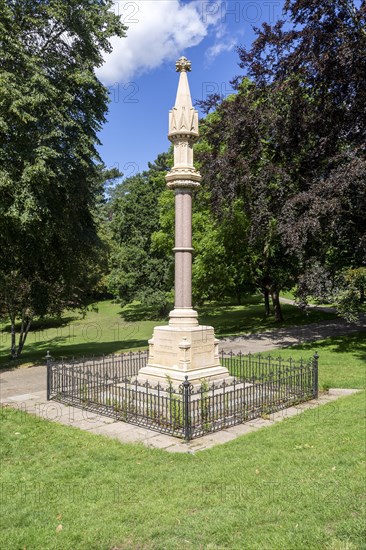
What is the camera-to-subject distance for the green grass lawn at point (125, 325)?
2786cm

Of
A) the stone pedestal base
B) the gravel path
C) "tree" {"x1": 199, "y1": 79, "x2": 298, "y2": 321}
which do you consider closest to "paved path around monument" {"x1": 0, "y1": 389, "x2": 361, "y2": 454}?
the stone pedestal base

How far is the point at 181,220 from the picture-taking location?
10375 mm

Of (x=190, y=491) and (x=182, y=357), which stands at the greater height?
(x=182, y=357)

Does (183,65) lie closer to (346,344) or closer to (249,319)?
(346,344)

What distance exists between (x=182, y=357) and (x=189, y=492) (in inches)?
179

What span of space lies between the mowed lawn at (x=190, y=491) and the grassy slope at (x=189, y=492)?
1 centimetres

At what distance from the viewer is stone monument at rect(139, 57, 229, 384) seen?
9.70 meters

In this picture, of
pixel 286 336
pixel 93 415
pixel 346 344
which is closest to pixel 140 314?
pixel 286 336

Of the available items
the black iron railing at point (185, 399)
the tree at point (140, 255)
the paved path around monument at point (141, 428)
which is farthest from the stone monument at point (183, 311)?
the tree at point (140, 255)

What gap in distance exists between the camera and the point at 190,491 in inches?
204

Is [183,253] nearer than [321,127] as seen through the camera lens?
Yes

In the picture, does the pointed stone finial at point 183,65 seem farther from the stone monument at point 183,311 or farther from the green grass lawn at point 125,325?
the green grass lawn at point 125,325

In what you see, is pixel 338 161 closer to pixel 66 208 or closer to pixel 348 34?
pixel 348 34

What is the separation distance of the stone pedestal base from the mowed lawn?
2.37 meters
